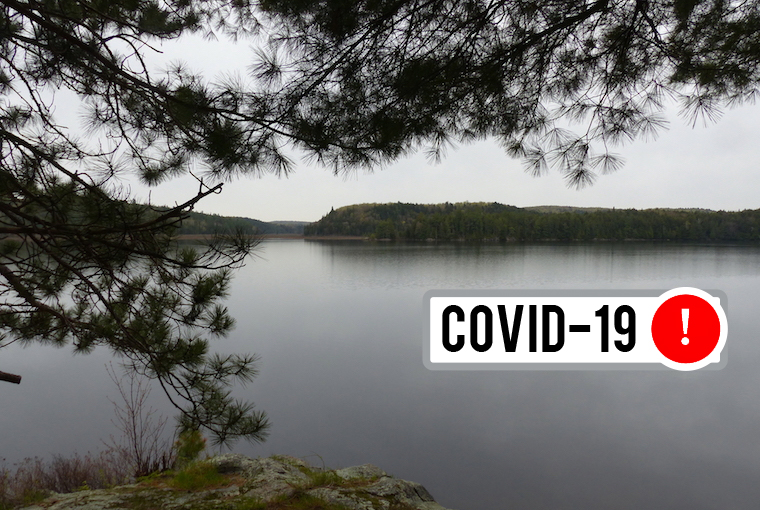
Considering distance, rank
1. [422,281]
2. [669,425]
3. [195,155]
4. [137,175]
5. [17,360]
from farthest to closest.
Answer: [422,281] < [17,360] < [669,425] < [137,175] < [195,155]

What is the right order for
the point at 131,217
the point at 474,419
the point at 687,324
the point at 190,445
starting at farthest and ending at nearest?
the point at 474,419 → the point at 687,324 → the point at 190,445 → the point at 131,217

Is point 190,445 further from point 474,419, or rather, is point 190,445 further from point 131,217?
point 474,419

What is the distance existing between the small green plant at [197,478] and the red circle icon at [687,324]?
6032mm

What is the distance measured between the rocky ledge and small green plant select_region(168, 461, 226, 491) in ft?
0.05

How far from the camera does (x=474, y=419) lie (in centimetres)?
728

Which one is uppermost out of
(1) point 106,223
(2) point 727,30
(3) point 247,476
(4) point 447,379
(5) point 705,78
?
(2) point 727,30

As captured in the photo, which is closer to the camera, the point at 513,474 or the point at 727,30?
the point at 727,30

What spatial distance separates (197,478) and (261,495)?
1.93 ft

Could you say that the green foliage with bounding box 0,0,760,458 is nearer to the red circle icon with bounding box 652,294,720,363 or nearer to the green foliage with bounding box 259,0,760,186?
the green foliage with bounding box 259,0,760,186

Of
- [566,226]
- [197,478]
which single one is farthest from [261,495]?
[566,226]

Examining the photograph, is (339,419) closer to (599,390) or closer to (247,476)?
(247,476)

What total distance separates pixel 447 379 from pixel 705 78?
25.1ft

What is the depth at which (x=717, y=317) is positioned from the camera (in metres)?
5.63

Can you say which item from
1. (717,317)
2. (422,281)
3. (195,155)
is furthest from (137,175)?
(422,281)
